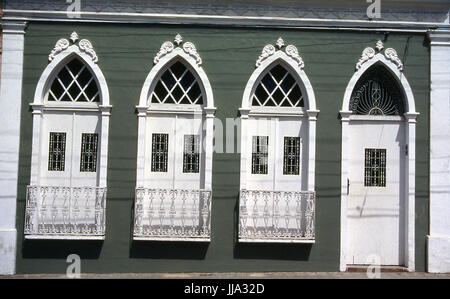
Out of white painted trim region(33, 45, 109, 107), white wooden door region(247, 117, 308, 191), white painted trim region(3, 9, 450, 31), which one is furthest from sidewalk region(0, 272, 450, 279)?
white painted trim region(3, 9, 450, 31)

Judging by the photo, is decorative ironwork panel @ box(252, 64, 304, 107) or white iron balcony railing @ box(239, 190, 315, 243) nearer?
white iron balcony railing @ box(239, 190, 315, 243)

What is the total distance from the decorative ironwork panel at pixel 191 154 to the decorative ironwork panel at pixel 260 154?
3.29ft

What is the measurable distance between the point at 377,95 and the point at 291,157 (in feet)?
6.48

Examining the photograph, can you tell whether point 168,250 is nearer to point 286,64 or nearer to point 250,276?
point 250,276

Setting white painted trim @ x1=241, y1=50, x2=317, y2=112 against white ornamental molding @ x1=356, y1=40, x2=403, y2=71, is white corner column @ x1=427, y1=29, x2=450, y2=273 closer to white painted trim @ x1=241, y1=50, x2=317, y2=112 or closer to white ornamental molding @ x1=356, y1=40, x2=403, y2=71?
white ornamental molding @ x1=356, y1=40, x2=403, y2=71

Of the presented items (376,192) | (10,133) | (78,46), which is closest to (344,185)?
(376,192)

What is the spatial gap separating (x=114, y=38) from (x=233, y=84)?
226cm

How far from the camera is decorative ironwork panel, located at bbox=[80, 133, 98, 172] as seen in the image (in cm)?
922

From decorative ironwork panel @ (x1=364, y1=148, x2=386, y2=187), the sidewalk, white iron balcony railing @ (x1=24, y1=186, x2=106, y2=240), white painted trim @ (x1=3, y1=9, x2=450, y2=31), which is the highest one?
white painted trim @ (x1=3, y1=9, x2=450, y2=31)

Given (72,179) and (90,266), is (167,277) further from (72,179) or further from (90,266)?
(72,179)

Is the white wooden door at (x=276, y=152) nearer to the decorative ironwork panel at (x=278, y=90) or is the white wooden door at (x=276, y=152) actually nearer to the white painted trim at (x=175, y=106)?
the decorative ironwork panel at (x=278, y=90)

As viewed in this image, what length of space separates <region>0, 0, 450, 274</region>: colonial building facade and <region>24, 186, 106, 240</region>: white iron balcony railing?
0.08ft

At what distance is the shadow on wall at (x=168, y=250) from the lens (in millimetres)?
9031

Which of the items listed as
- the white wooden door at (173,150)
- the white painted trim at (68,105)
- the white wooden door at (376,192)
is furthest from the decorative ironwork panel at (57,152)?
the white wooden door at (376,192)
